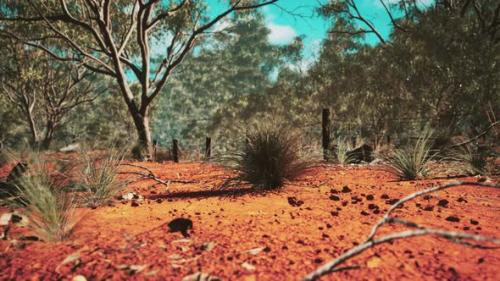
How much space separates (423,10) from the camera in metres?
17.8

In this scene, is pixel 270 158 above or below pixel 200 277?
above

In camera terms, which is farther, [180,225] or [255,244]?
[180,225]

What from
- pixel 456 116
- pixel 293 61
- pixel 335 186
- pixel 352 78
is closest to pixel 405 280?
pixel 335 186

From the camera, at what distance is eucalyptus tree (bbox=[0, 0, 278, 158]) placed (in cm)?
1357

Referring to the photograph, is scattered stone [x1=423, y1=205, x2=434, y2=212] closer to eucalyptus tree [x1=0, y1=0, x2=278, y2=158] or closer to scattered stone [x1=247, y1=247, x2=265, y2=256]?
scattered stone [x1=247, y1=247, x2=265, y2=256]

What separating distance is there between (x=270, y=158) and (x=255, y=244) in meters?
2.46

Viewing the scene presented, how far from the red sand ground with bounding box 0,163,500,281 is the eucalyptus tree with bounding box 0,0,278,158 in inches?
398

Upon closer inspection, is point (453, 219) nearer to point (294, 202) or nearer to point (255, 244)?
point (294, 202)

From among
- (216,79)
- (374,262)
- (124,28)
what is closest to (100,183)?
(374,262)

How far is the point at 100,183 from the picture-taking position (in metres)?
5.10

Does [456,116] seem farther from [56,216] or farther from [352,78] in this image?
[352,78]

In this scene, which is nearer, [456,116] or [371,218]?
[371,218]

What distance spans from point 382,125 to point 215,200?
16248 millimetres

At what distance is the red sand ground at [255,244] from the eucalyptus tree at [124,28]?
10.1m
